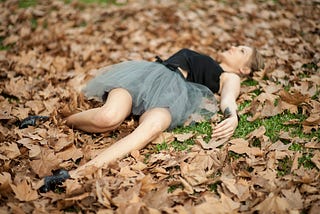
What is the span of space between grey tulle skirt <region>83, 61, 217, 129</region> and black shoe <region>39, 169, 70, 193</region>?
98 cm

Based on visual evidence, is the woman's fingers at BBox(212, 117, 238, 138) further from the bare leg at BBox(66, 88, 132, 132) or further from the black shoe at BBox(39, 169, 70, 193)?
the black shoe at BBox(39, 169, 70, 193)

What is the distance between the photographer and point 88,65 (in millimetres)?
4590

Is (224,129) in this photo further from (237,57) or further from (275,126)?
(237,57)

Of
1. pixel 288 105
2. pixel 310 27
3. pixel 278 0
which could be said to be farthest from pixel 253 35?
pixel 288 105

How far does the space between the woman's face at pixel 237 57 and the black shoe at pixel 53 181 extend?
7.68 feet

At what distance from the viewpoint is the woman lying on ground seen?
279cm

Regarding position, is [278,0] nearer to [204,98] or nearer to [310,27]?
[310,27]

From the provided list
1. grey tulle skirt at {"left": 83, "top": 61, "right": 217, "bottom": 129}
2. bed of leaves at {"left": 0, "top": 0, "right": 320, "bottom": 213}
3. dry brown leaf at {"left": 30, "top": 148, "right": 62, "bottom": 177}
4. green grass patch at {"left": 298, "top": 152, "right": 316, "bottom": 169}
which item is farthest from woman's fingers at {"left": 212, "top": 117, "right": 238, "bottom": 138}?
dry brown leaf at {"left": 30, "top": 148, "right": 62, "bottom": 177}

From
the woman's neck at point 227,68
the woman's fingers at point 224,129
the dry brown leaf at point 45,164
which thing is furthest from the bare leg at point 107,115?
the woman's neck at point 227,68

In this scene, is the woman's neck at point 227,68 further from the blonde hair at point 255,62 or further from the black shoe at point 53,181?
the black shoe at point 53,181

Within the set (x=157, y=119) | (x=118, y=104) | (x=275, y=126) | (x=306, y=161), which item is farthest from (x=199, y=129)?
(x=306, y=161)

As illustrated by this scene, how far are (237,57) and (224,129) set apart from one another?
4.13 feet

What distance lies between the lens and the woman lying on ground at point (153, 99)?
9.14 feet

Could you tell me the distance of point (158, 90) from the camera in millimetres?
3158
